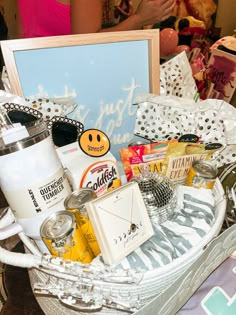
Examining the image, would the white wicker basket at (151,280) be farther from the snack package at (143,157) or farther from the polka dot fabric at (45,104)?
the polka dot fabric at (45,104)

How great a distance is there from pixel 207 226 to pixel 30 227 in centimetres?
26

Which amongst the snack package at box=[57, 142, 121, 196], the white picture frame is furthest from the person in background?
the white picture frame

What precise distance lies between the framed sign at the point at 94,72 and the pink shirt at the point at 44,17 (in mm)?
236

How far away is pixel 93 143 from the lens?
534mm

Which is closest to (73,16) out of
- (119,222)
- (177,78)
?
(177,78)

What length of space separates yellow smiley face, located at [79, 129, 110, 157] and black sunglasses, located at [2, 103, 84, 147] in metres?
0.06

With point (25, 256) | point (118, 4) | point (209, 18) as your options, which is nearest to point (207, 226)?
point (25, 256)

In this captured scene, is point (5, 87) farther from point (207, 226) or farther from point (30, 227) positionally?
point (207, 226)

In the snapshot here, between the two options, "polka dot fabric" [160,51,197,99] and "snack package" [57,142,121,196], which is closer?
"snack package" [57,142,121,196]

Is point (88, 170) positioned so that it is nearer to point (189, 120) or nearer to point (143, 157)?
point (143, 157)

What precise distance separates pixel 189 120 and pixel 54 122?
0.27 meters

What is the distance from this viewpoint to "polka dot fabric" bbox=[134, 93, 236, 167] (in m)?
0.63

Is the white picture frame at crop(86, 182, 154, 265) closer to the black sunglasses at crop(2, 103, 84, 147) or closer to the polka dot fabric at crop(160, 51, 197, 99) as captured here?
the black sunglasses at crop(2, 103, 84, 147)

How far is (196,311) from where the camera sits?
43 centimetres
